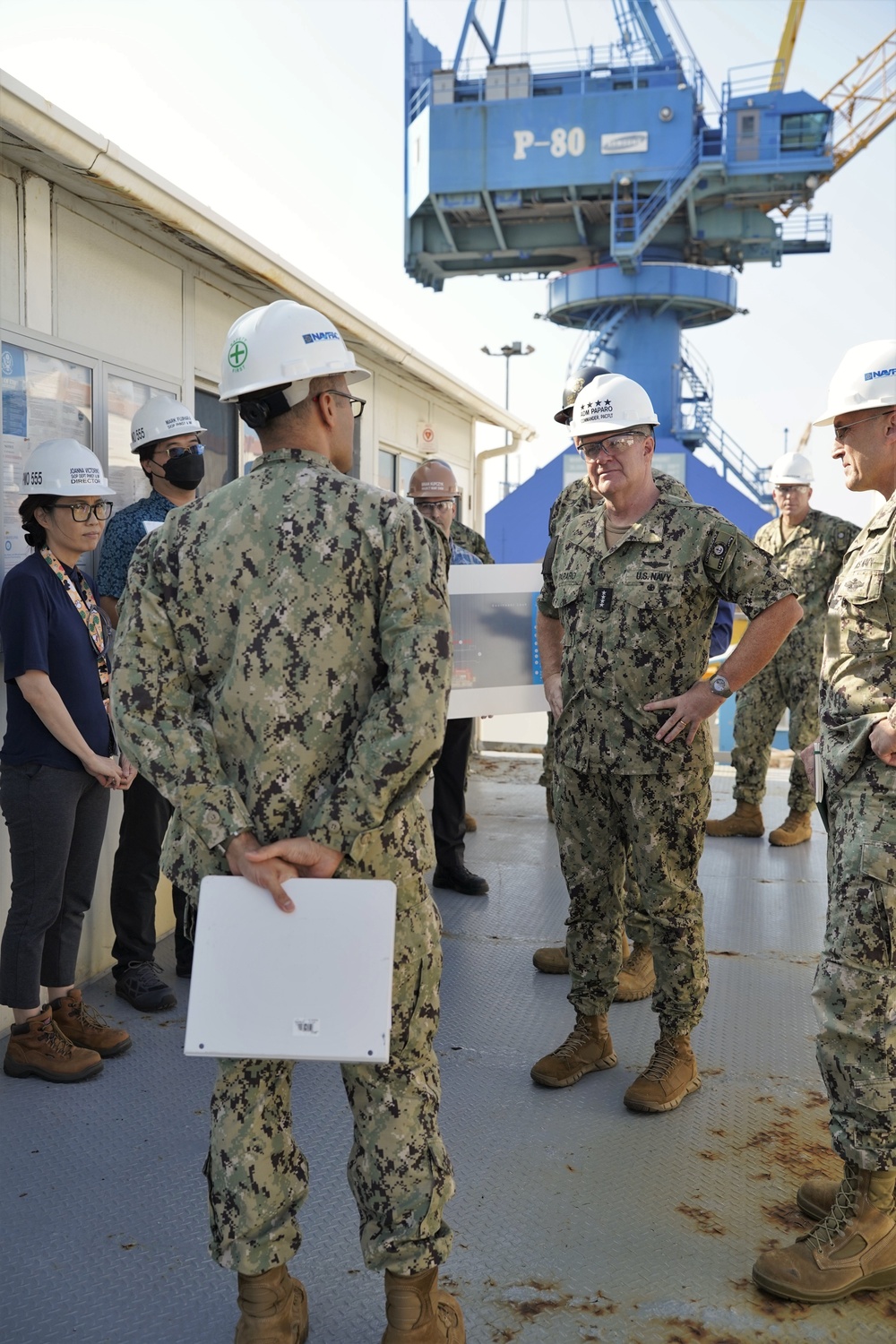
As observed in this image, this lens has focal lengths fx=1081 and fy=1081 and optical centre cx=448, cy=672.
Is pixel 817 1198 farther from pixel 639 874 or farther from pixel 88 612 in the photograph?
pixel 88 612

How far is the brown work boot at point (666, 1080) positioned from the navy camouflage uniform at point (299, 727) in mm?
1330

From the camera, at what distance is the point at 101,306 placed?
14.6 ft

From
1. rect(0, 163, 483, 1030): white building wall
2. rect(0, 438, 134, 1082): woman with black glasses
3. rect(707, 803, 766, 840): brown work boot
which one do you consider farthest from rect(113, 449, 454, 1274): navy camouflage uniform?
rect(707, 803, 766, 840): brown work boot

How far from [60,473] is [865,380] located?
95.8 inches

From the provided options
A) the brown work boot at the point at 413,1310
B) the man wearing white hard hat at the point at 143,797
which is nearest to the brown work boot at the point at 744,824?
the man wearing white hard hat at the point at 143,797

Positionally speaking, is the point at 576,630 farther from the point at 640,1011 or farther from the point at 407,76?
the point at 407,76

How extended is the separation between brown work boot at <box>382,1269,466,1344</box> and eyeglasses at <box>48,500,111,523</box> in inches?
97.0

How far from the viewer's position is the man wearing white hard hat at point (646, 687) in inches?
126

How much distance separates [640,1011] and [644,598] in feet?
5.81

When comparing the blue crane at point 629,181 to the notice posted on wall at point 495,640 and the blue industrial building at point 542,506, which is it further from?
A: the notice posted on wall at point 495,640

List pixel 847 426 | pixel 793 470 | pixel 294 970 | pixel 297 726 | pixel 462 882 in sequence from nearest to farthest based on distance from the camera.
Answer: pixel 294 970 < pixel 297 726 < pixel 847 426 < pixel 462 882 < pixel 793 470

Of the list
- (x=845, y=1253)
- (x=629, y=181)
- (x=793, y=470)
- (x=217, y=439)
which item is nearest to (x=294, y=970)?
(x=845, y=1253)

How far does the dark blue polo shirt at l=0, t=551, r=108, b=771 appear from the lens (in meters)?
3.34

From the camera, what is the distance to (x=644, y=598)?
322cm
